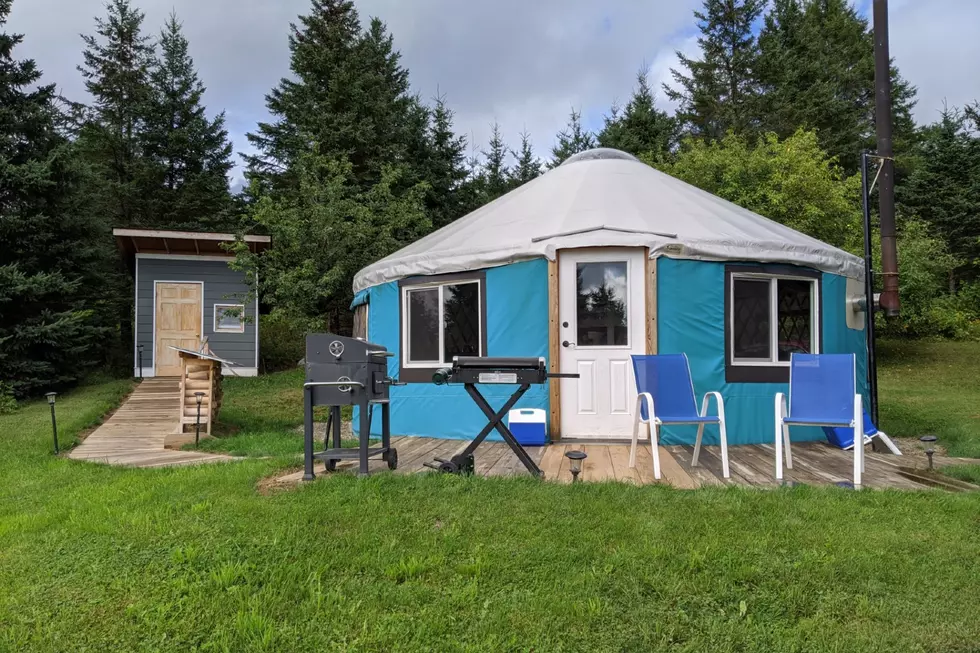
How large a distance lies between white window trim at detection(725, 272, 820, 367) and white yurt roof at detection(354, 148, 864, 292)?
16 cm

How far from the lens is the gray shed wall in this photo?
11320mm

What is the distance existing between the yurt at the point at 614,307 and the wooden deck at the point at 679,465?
0.41 metres

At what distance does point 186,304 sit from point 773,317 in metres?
10.4

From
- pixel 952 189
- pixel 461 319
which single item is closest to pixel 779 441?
pixel 461 319

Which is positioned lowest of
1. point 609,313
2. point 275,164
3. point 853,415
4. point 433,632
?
point 433,632

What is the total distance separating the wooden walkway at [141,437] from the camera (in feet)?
15.5

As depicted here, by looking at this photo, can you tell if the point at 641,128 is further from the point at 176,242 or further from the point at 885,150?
the point at 176,242

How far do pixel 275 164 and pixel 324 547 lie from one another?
651 inches

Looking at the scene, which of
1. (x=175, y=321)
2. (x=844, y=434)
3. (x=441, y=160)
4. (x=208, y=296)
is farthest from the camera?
(x=441, y=160)

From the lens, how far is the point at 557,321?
5203 mm

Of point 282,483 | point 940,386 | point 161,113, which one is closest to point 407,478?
point 282,483

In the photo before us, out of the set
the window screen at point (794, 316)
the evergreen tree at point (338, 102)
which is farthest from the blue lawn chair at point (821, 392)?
the evergreen tree at point (338, 102)

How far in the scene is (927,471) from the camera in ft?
12.6

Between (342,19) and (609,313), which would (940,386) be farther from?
(342,19)
